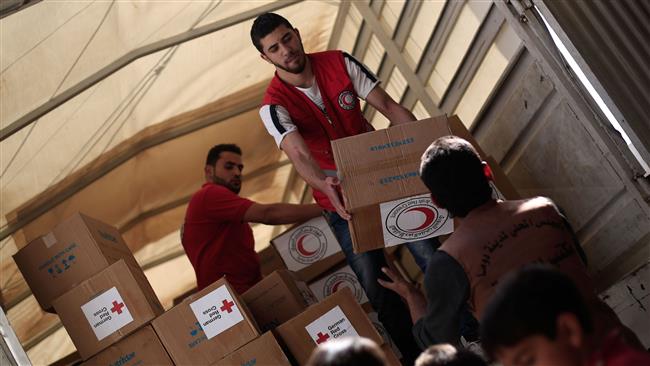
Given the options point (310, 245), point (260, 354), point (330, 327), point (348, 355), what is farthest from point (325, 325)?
point (348, 355)

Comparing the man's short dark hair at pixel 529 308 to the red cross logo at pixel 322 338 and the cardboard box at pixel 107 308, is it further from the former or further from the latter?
the cardboard box at pixel 107 308

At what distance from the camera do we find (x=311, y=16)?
719 cm

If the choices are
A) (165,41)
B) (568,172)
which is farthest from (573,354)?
(165,41)

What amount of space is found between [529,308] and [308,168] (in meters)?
2.38

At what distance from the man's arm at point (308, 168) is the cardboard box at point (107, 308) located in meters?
0.94

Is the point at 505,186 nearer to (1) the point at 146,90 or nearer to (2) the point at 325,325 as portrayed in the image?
(2) the point at 325,325

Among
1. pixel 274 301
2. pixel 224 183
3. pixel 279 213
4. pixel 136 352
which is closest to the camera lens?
pixel 136 352

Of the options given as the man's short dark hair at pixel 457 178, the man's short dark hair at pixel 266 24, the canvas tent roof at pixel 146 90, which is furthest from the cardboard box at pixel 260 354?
the canvas tent roof at pixel 146 90

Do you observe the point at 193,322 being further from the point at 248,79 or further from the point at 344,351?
the point at 248,79

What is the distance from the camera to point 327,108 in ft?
15.9

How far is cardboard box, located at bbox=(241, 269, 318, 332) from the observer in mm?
5051

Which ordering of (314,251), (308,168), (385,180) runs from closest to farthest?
(385,180) → (308,168) → (314,251)

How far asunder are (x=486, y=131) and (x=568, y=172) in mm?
891

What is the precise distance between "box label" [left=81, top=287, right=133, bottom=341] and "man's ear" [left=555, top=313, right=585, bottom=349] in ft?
9.49
